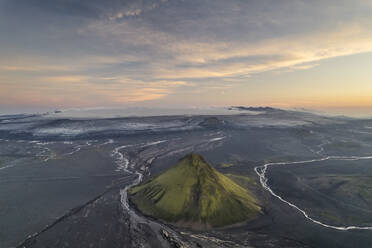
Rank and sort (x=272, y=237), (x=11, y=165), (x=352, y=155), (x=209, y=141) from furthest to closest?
(x=209, y=141) → (x=352, y=155) → (x=11, y=165) → (x=272, y=237)

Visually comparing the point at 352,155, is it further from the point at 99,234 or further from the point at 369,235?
the point at 99,234

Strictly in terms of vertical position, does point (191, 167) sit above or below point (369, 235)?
above

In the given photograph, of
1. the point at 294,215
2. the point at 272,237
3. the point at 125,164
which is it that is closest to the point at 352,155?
the point at 294,215

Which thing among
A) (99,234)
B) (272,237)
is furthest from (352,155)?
(99,234)

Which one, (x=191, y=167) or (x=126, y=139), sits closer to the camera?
(x=191, y=167)

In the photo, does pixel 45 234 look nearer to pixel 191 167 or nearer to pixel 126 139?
pixel 191 167

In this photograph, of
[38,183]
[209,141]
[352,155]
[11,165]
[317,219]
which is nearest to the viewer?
[317,219]
